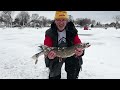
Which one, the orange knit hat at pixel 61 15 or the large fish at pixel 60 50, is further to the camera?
the orange knit hat at pixel 61 15

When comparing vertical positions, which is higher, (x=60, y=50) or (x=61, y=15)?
(x=61, y=15)

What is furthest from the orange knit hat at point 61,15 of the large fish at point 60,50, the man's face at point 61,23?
the large fish at point 60,50

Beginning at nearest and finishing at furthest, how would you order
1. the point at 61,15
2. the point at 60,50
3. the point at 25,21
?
the point at 60,50 → the point at 61,15 → the point at 25,21

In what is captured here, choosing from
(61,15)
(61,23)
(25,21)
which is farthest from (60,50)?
(25,21)

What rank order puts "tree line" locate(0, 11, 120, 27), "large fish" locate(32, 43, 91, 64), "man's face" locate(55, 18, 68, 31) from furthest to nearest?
"tree line" locate(0, 11, 120, 27) → "man's face" locate(55, 18, 68, 31) → "large fish" locate(32, 43, 91, 64)

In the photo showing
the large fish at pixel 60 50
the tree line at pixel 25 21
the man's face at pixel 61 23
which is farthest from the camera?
the tree line at pixel 25 21

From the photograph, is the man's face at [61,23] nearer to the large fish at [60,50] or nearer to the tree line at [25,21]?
the large fish at [60,50]

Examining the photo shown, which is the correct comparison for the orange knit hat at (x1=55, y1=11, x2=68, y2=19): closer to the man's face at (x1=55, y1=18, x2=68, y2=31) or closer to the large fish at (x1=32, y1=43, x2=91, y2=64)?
the man's face at (x1=55, y1=18, x2=68, y2=31)

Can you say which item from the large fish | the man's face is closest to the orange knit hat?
the man's face

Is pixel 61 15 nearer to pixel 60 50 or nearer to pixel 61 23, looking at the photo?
pixel 61 23
